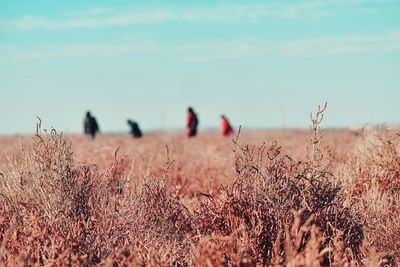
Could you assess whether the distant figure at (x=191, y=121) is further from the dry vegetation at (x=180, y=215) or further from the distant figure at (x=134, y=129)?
the dry vegetation at (x=180, y=215)

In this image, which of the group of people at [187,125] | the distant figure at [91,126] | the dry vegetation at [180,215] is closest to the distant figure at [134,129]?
the group of people at [187,125]

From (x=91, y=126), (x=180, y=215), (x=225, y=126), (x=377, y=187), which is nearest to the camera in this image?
(x=180, y=215)

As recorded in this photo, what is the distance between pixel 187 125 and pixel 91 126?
4188mm

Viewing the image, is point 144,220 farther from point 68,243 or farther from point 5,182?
point 5,182

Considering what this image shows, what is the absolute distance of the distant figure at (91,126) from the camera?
32.5 m

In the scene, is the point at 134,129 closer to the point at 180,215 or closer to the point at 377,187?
the point at 377,187

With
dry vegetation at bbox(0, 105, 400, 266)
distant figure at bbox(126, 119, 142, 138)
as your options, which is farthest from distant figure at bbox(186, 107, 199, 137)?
dry vegetation at bbox(0, 105, 400, 266)

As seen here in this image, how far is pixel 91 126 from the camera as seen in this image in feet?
107

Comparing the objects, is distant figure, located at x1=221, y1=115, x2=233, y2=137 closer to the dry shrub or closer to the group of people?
the group of people

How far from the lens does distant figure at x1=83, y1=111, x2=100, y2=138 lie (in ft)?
107

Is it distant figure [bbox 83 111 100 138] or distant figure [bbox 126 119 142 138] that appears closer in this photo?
distant figure [bbox 83 111 100 138]

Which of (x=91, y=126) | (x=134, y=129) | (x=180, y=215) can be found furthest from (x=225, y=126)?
(x=180, y=215)

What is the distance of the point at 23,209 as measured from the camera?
7.62m

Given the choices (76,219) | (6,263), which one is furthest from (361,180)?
(6,263)
